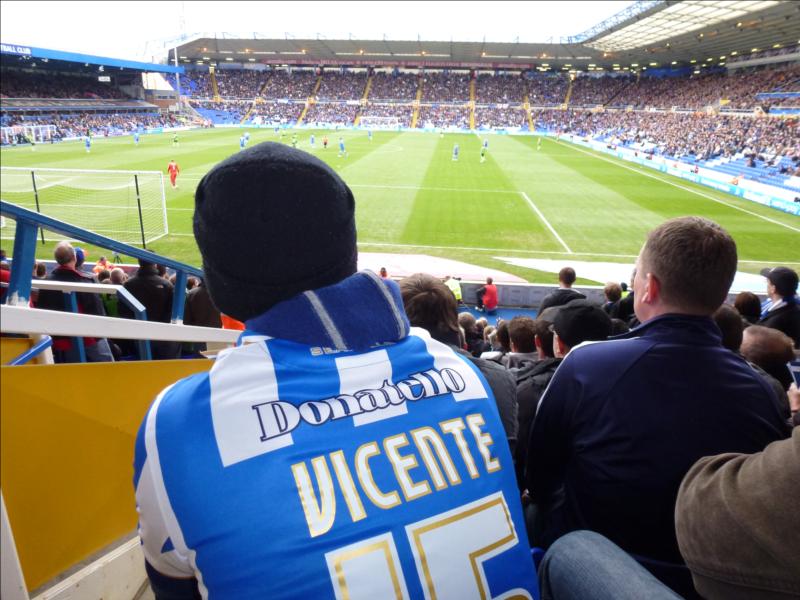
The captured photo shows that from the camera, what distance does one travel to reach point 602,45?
54719mm

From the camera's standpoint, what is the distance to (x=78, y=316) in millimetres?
1489

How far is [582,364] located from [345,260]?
3.50 feet

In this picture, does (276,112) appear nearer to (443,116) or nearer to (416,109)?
(416,109)

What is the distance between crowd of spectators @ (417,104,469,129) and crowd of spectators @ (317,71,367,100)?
402 inches

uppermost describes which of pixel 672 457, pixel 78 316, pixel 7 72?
pixel 7 72

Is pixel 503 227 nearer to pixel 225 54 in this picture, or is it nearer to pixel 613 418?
pixel 613 418

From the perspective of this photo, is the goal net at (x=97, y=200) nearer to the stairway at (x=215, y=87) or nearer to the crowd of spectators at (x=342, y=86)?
the stairway at (x=215, y=87)

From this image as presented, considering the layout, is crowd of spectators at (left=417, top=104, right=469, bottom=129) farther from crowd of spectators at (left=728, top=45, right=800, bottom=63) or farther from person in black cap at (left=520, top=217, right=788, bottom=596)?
person in black cap at (left=520, top=217, right=788, bottom=596)

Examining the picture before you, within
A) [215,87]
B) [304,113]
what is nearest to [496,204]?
[304,113]

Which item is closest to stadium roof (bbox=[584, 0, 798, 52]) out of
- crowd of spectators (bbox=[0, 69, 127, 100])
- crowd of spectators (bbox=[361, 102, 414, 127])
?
crowd of spectators (bbox=[361, 102, 414, 127])

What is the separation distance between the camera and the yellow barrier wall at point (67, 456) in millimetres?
1419

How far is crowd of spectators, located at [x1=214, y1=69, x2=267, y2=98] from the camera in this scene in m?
71.2

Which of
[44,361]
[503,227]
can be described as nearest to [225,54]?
[503,227]

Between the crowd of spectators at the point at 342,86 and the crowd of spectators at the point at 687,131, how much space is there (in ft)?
81.8
